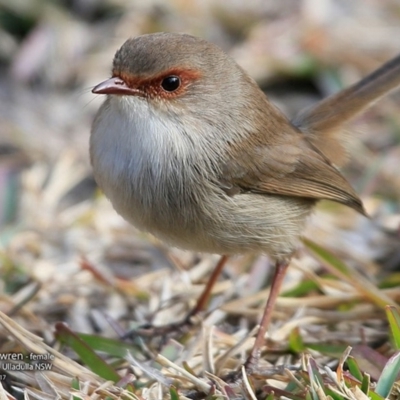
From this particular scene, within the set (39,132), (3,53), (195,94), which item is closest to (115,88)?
(195,94)

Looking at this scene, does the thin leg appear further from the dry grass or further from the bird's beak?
the bird's beak

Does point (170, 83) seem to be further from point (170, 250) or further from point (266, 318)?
point (170, 250)

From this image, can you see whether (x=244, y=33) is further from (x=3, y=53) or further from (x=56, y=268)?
(x=56, y=268)

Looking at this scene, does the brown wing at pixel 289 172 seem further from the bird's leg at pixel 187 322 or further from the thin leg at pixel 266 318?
the bird's leg at pixel 187 322

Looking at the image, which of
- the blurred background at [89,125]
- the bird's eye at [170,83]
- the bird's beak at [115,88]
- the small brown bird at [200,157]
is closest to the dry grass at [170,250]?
the blurred background at [89,125]

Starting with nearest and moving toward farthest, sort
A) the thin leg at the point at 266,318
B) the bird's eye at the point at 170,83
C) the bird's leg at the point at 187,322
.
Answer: the bird's eye at the point at 170,83, the thin leg at the point at 266,318, the bird's leg at the point at 187,322
